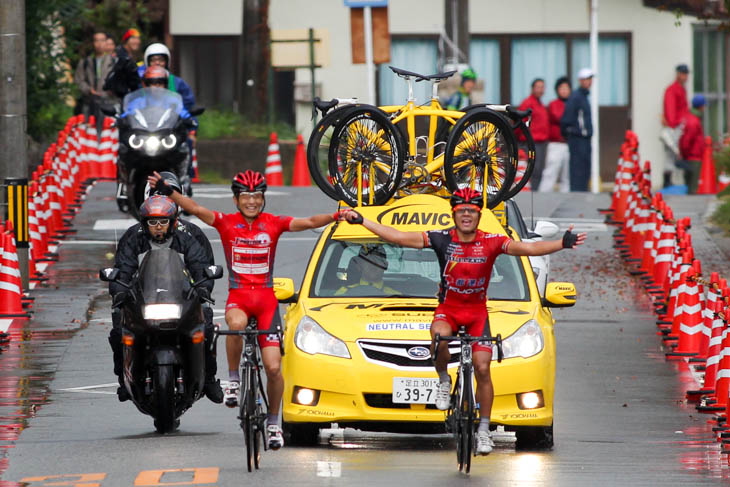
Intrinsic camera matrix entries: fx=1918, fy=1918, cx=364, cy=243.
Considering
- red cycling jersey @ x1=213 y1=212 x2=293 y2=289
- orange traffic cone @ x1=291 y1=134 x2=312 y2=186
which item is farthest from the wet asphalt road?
orange traffic cone @ x1=291 y1=134 x2=312 y2=186

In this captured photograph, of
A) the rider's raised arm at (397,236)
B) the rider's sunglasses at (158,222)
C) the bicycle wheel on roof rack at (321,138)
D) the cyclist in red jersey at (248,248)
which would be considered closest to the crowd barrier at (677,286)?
the rider's raised arm at (397,236)

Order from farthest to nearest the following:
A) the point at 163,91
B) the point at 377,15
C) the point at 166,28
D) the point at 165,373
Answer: the point at 166,28, the point at 377,15, the point at 163,91, the point at 165,373

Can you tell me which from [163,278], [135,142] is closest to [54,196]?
[135,142]

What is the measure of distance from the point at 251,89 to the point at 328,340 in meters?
26.7

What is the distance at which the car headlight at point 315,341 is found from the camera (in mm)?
12633

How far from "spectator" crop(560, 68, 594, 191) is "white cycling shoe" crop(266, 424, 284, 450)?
1968 centimetres

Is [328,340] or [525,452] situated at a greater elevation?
[328,340]

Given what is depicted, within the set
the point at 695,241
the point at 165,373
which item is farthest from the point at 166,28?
the point at 165,373

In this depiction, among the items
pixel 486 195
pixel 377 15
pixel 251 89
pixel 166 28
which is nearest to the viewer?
pixel 486 195

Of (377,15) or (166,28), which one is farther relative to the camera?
(166,28)

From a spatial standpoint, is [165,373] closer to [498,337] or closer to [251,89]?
[498,337]

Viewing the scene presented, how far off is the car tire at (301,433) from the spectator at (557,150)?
62.6 feet

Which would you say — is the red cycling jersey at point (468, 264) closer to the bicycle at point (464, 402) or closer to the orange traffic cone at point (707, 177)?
the bicycle at point (464, 402)

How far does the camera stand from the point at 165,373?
12.9 m
